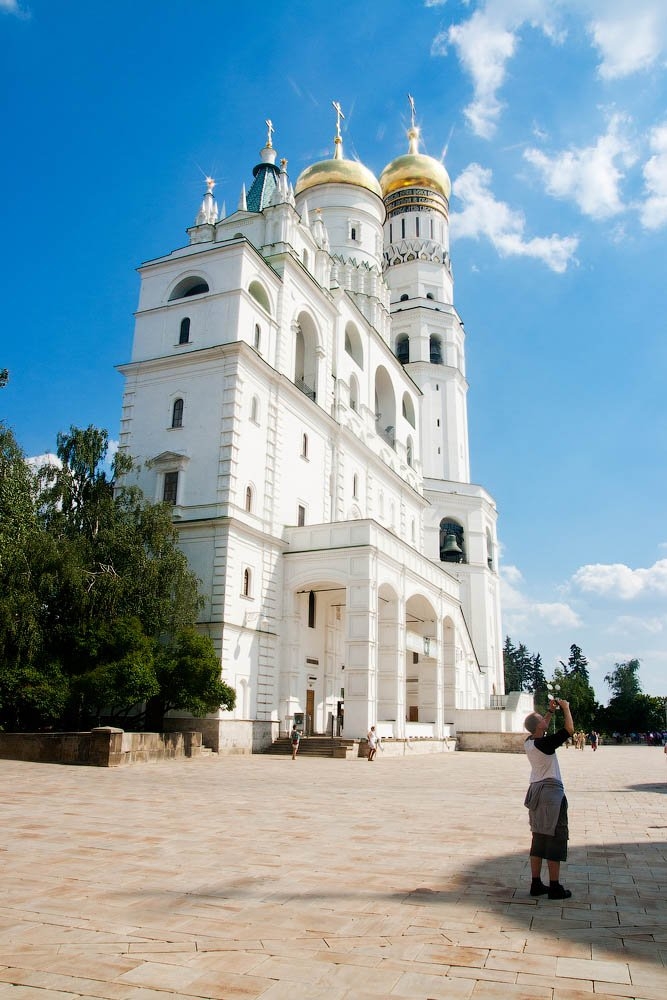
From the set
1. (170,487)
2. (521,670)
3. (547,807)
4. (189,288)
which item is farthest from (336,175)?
(521,670)

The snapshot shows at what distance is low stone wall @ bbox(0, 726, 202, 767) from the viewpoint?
1780 cm

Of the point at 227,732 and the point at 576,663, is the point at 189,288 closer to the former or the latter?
the point at 227,732

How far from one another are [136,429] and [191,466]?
3456 millimetres

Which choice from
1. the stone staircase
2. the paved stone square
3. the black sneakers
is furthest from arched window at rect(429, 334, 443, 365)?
the black sneakers

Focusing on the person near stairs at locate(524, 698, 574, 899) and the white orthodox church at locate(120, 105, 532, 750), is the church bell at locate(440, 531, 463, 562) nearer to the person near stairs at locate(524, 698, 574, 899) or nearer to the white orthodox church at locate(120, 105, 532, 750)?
the white orthodox church at locate(120, 105, 532, 750)

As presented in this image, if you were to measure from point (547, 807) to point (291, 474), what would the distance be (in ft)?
80.5

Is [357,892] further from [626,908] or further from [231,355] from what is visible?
[231,355]

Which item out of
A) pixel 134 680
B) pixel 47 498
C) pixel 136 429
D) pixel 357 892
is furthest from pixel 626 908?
pixel 136 429

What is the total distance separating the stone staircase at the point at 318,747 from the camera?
2541 centimetres

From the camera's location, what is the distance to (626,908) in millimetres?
5914

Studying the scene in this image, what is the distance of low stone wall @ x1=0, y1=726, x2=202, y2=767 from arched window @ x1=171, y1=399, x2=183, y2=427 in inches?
481

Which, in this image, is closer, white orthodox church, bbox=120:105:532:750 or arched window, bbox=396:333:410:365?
white orthodox church, bbox=120:105:532:750

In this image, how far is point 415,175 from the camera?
6075 centimetres

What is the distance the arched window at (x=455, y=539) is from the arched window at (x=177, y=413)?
27327 millimetres
